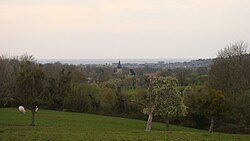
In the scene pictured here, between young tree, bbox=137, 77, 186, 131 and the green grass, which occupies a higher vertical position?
young tree, bbox=137, 77, 186, 131

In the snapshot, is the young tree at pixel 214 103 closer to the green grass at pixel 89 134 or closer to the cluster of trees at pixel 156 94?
the cluster of trees at pixel 156 94

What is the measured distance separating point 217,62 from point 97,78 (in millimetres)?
50719

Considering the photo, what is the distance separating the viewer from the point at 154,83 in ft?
138

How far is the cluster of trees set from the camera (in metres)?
41.6

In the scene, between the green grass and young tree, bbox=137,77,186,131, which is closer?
the green grass

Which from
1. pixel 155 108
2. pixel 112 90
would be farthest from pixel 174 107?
pixel 112 90

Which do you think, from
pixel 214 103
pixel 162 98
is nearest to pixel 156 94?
pixel 162 98

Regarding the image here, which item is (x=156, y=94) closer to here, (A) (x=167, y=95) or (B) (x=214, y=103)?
(A) (x=167, y=95)

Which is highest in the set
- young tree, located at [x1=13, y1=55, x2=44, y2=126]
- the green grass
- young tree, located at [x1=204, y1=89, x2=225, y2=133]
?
young tree, located at [x1=13, y1=55, x2=44, y2=126]

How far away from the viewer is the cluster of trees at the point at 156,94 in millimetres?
41562

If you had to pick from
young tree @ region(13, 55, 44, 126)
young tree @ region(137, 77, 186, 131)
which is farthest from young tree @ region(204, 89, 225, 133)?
young tree @ region(13, 55, 44, 126)

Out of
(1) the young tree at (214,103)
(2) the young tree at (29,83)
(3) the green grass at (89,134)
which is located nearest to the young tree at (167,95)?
(3) the green grass at (89,134)

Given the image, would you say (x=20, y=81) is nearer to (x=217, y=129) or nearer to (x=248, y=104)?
(x=217, y=129)

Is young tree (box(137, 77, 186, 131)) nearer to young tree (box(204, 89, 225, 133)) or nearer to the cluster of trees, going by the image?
the cluster of trees
